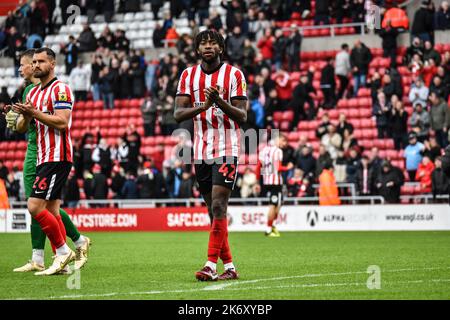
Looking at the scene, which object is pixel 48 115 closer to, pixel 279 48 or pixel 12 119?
pixel 12 119

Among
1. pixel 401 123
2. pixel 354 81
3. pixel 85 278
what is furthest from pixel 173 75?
pixel 85 278

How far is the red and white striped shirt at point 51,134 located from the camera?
10906mm

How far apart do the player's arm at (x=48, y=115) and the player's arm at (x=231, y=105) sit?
1.79 m

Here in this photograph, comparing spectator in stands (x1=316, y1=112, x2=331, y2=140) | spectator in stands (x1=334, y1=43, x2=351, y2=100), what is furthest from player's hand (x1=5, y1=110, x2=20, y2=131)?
spectator in stands (x1=334, y1=43, x2=351, y2=100)

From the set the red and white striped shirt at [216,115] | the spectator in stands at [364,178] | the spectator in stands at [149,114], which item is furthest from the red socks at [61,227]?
the spectator in stands at [149,114]

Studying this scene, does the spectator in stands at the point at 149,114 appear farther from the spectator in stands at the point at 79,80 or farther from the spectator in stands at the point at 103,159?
the spectator in stands at the point at 79,80

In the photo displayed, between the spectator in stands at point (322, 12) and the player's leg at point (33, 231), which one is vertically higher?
the spectator in stands at point (322, 12)

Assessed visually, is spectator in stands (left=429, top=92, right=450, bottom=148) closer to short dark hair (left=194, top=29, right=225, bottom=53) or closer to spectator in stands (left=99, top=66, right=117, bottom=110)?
spectator in stands (left=99, top=66, right=117, bottom=110)

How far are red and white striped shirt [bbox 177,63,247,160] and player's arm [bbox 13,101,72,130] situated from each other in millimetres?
1287

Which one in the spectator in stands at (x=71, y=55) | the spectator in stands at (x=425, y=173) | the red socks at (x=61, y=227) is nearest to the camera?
the red socks at (x=61, y=227)

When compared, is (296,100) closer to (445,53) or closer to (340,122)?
(340,122)

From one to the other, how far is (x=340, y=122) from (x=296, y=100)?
2343 millimetres

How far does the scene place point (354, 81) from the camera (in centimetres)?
2875

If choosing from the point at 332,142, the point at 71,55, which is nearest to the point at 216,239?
the point at 332,142
